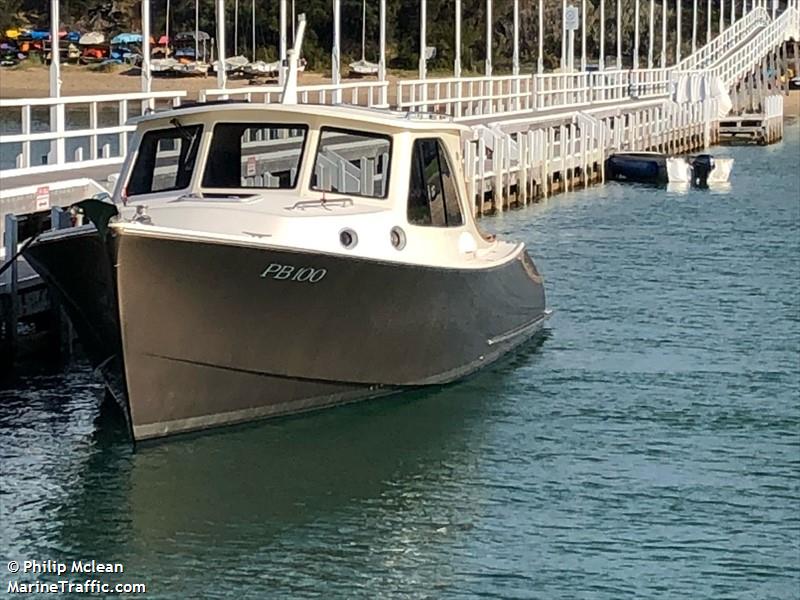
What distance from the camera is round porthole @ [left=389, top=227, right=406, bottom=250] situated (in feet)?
54.6

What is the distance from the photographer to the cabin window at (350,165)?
656 inches

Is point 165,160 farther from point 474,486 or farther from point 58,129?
point 58,129

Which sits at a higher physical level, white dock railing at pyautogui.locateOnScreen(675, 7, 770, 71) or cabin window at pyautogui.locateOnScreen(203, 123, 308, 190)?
white dock railing at pyautogui.locateOnScreen(675, 7, 770, 71)

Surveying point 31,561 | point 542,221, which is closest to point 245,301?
point 31,561

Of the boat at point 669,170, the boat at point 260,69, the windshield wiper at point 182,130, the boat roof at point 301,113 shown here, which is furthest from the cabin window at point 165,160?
the boat at point 260,69

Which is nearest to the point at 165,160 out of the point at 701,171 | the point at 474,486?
the point at 474,486

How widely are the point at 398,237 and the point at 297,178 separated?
1.08 meters

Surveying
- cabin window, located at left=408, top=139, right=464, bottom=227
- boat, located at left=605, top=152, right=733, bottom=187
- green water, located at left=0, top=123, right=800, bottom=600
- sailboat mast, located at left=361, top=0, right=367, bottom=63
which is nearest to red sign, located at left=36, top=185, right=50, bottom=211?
green water, located at left=0, top=123, right=800, bottom=600

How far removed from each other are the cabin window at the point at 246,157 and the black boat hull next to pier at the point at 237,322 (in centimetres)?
120

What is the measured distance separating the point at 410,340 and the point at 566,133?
91.2 ft

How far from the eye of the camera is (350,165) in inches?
685

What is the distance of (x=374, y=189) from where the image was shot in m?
16.9

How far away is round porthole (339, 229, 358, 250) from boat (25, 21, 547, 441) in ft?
0.06

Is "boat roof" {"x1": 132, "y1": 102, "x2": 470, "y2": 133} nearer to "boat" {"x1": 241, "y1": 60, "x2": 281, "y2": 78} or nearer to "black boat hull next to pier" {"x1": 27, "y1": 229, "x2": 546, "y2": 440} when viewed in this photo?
"black boat hull next to pier" {"x1": 27, "y1": 229, "x2": 546, "y2": 440}
